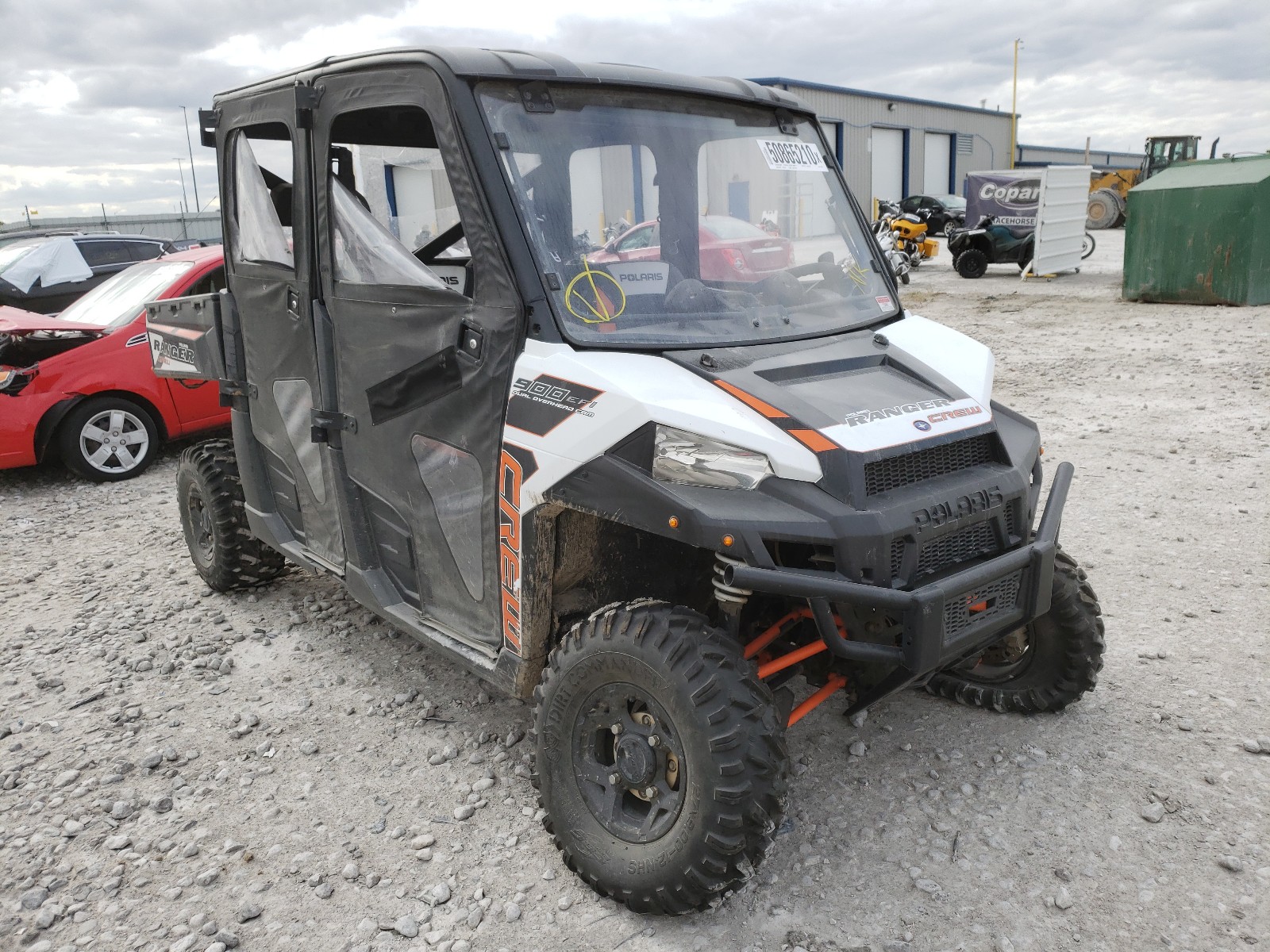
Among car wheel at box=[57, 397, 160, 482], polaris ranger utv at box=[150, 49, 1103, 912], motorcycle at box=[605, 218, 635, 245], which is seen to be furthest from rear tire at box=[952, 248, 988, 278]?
motorcycle at box=[605, 218, 635, 245]

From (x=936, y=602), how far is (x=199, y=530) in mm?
3887

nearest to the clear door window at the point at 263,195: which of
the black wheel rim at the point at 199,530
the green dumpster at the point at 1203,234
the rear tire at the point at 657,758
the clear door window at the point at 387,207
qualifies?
the clear door window at the point at 387,207

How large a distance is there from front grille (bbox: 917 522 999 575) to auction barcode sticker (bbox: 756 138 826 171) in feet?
4.69

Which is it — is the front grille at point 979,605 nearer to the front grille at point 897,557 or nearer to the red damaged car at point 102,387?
the front grille at point 897,557

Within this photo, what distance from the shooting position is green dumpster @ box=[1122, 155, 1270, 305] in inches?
513

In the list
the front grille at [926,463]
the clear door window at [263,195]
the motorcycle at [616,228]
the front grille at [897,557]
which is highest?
the clear door window at [263,195]

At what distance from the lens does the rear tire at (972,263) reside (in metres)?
19.0

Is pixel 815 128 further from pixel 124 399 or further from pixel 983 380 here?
pixel 124 399

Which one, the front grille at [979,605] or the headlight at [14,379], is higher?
the headlight at [14,379]

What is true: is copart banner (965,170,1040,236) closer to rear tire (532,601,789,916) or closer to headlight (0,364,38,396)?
headlight (0,364,38,396)

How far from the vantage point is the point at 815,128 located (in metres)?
Result: 3.59

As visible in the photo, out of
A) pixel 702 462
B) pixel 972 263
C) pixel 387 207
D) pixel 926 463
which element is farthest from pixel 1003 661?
pixel 972 263

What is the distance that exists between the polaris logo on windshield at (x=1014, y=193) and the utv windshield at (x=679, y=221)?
67.3 ft

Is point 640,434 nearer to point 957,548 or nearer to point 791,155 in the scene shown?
point 957,548
